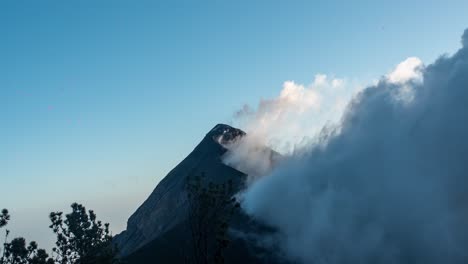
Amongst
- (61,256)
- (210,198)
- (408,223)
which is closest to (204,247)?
(210,198)

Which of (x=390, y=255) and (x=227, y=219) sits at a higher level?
(x=390, y=255)

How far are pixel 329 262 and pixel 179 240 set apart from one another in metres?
52.9

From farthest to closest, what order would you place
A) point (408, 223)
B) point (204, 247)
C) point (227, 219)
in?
point (408, 223) < point (227, 219) < point (204, 247)

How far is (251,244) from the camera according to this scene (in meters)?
165

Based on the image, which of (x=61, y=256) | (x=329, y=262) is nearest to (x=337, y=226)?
(x=329, y=262)

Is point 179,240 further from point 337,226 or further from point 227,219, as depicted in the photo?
point 227,219

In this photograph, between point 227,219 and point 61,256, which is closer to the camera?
point 227,219

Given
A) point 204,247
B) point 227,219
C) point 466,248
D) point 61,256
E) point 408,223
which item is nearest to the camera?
point 204,247

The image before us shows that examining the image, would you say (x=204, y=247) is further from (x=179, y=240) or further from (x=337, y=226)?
(x=337, y=226)

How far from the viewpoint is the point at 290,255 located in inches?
6491

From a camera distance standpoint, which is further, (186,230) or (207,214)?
(186,230)

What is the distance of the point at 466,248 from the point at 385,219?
2971 centimetres

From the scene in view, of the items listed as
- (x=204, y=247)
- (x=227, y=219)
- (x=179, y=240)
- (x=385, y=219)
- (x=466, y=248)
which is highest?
(x=385, y=219)

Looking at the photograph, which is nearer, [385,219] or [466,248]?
[466,248]
